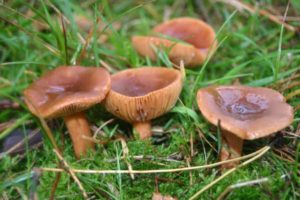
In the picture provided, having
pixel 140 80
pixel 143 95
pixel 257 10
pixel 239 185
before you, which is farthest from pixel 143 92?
pixel 257 10

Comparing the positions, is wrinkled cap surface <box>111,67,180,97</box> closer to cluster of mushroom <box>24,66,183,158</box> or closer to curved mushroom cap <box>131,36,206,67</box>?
cluster of mushroom <box>24,66,183,158</box>

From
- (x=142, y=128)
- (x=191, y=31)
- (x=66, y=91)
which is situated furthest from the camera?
(x=191, y=31)

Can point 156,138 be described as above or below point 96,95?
below

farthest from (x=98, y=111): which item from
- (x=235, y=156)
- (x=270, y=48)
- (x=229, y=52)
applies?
(x=270, y=48)

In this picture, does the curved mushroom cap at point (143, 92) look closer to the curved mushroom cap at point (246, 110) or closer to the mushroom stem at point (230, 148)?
the curved mushroom cap at point (246, 110)

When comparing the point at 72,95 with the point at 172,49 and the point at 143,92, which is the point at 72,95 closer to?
the point at 143,92

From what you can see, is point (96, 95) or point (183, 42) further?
point (183, 42)

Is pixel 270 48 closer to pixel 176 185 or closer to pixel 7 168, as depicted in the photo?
Answer: pixel 176 185

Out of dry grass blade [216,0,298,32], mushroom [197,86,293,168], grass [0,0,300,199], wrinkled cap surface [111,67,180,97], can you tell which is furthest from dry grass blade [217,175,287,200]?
dry grass blade [216,0,298,32]
